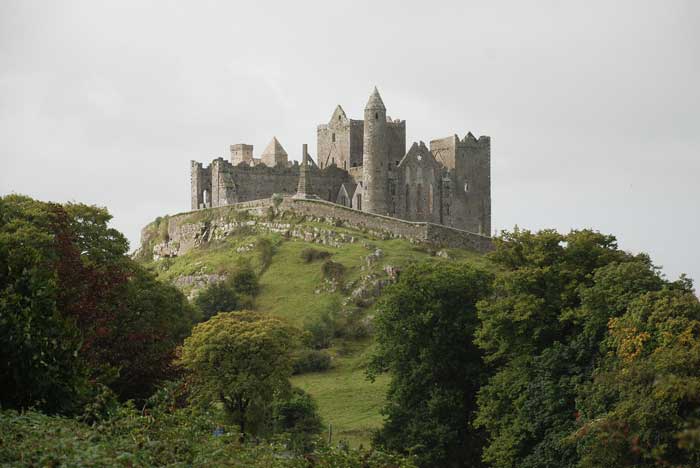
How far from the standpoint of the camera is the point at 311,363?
68.5m

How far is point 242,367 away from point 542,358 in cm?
1586

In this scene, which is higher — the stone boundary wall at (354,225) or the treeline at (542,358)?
the stone boundary wall at (354,225)

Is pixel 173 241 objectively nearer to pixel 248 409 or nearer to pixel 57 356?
pixel 248 409

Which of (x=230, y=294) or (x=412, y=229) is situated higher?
(x=412, y=229)

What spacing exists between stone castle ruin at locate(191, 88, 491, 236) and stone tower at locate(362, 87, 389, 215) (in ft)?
0.24

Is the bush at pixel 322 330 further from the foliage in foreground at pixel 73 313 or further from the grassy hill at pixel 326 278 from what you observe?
the foliage in foreground at pixel 73 313

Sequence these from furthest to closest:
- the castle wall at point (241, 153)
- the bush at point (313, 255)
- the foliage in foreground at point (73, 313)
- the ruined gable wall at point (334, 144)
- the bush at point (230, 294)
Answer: the castle wall at point (241, 153) < the ruined gable wall at point (334, 144) < the bush at point (313, 255) < the bush at point (230, 294) < the foliage in foreground at point (73, 313)

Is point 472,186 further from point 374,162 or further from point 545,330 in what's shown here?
point 545,330

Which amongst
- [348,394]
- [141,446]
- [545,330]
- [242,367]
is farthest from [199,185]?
[141,446]

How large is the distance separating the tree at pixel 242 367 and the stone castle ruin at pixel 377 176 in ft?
116

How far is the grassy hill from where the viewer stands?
205ft

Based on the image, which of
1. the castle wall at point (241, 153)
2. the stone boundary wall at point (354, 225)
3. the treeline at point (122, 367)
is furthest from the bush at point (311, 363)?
the castle wall at point (241, 153)

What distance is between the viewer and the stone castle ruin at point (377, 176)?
292 ft

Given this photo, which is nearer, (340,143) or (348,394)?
(348,394)
